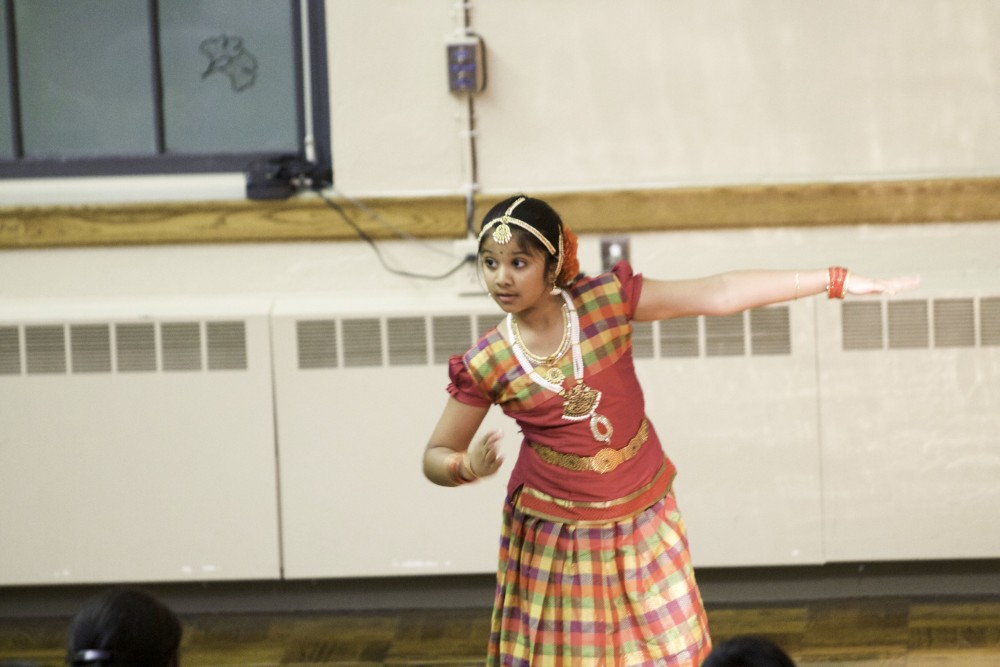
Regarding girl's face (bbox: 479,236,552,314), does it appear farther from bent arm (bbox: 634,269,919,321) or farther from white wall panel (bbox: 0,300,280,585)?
white wall panel (bbox: 0,300,280,585)

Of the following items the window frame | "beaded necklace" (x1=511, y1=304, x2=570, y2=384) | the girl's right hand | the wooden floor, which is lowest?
the wooden floor

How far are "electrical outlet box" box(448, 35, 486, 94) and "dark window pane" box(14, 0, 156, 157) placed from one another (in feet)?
2.72

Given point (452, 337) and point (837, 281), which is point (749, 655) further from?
point (452, 337)

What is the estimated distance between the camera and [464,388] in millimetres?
2424

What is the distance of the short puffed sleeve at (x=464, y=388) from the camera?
242cm

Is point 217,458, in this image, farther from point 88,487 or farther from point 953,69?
point 953,69

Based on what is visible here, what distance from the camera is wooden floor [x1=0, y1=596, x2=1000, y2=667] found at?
3395 millimetres

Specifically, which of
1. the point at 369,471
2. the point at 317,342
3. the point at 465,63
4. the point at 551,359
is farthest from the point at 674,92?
the point at 551,359

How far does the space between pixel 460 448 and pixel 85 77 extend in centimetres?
198

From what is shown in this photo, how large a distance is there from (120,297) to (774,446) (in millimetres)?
1721

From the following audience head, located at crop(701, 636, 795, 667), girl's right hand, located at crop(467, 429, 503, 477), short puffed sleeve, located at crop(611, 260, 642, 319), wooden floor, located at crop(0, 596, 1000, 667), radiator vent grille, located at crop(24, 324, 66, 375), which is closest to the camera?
audience head, located at crop(701, 636, 795, 667)

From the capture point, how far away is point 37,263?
383cm

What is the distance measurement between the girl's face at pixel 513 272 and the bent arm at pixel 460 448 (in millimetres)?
204

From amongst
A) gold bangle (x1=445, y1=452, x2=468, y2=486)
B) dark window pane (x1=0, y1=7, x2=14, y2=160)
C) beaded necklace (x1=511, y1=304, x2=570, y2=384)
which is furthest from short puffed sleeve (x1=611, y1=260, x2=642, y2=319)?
dark window pane (x1=0, y1=7, x2=14, y2=160)
